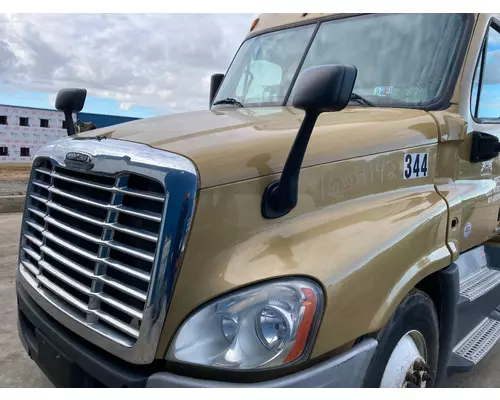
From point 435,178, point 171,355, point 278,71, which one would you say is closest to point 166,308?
point 171,355

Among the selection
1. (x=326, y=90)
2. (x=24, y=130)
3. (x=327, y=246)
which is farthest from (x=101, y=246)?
(x=24, y=130)

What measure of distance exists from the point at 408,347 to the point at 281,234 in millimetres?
946

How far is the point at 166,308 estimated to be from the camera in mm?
1969

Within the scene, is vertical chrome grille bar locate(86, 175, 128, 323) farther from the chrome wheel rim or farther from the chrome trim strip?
the chrome wheel rim

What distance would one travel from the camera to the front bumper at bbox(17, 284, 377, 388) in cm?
195

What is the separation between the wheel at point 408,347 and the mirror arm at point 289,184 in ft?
2.43

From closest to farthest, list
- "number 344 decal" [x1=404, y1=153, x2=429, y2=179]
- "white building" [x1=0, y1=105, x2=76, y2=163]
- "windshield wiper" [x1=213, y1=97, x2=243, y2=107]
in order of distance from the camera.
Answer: "number 344 decal" [x1=404, y1=153, x2=429, y2=179]
"windshield wiper" [x1=213, y1=97, x2=243, y2=107]
"white building" [x1=0, y1=105, x2=76, y2=163]

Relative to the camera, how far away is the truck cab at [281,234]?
196cm

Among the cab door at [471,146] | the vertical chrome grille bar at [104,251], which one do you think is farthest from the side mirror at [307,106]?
the cab door at [471,146]

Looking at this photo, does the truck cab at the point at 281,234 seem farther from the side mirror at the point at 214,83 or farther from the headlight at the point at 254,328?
the side mirror at the point at 214,83

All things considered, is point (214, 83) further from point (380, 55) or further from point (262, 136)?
point (262, 136)

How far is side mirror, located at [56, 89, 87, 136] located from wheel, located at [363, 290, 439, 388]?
2.41m

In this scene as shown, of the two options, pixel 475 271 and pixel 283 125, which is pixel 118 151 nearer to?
pixel 283 125

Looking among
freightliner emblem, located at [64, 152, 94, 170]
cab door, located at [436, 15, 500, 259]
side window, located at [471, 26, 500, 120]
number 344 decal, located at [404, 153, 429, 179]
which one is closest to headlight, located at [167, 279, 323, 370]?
freightliner emblem, located at [64, 152, 94, 170]
